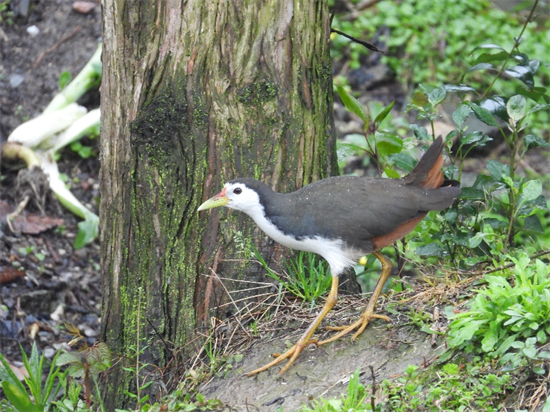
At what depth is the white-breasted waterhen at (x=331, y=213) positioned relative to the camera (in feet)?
12.1

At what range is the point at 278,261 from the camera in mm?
4152

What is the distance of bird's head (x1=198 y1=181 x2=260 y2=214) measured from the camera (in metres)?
3.70

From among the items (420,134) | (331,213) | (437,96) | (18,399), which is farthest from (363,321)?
(18,399)

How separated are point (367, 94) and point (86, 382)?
5.66m

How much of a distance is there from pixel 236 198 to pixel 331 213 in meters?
0.47

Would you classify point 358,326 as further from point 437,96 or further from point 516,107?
point 516,107

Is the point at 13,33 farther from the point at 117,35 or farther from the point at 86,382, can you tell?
the point at 86,382

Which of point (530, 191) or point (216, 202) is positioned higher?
point (216, 202)

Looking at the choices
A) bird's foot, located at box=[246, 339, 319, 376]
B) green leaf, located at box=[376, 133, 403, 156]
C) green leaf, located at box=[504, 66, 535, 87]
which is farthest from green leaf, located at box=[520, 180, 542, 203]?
bird's foot, located at box=[246, 339, 319, 376]

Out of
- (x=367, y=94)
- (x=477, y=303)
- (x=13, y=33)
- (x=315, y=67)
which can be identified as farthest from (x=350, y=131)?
(x=477, y=303)

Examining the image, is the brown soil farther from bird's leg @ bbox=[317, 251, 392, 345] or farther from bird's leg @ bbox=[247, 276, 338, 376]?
bird's leg @ bbox=[317, 251, 392, 345]

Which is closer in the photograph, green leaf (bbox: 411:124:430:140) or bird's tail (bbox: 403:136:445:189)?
bird's tail (bbox: 403:136:445:189)

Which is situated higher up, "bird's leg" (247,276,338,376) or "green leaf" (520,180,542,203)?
"green leaf" (520,180,542,203)

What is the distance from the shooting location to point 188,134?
13.0 feet
